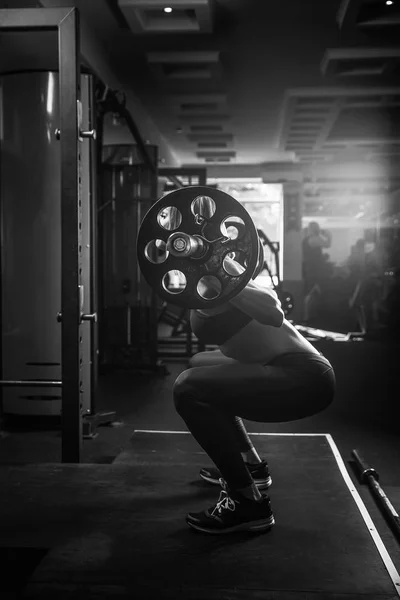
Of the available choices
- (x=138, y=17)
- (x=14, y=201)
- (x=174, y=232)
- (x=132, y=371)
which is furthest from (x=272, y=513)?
(x=138, y=17)

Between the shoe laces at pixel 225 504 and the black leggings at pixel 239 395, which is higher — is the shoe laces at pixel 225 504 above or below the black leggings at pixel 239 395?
below

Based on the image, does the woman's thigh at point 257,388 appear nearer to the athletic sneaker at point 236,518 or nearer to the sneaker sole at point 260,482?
the athletic sneaker at point 236,518

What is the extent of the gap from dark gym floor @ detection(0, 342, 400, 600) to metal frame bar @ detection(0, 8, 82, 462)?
0.22 meters

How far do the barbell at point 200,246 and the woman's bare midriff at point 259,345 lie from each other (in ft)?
0.48

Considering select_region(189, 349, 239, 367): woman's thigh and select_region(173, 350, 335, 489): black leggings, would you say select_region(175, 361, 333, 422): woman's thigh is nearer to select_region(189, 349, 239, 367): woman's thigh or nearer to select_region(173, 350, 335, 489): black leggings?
select_region(173, 350, 335, 489): black leggings

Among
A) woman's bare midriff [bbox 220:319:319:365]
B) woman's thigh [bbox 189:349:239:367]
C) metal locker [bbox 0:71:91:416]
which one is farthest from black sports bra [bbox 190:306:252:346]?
metal locker [bbox 0:71:91:416]

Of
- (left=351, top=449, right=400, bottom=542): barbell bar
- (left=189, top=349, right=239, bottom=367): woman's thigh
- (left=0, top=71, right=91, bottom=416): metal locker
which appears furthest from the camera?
(left=0, top=71, right=91, bottom=416): metal locker

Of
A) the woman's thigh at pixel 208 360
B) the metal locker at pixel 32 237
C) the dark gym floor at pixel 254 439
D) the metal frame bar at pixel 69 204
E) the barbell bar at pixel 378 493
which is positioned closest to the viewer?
the dark gym floor at pixel 254 439

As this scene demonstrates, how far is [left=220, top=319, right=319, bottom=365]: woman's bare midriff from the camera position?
63.5 inches

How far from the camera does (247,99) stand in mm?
6492

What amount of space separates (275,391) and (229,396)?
13 cm

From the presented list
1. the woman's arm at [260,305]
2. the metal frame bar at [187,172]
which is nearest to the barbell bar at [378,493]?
the woman's arm at [260,305]

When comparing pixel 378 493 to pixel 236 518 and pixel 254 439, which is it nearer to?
pixel 236 518

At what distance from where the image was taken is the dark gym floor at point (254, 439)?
1524mm
